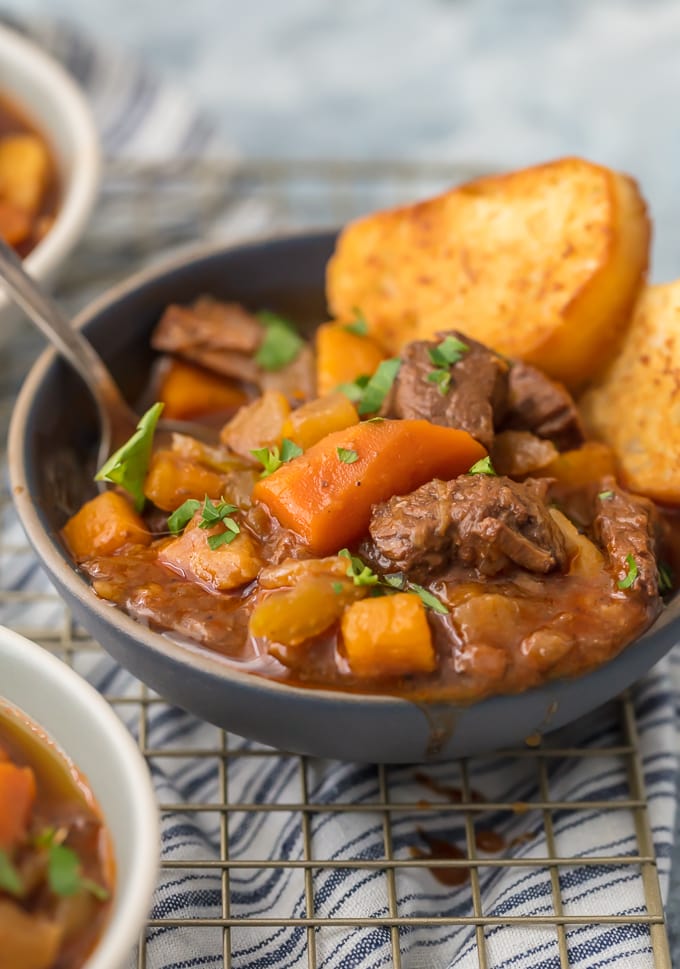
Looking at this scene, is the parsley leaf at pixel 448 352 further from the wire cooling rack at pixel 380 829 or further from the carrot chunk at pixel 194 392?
the wire cooling rack at pixel 380 829

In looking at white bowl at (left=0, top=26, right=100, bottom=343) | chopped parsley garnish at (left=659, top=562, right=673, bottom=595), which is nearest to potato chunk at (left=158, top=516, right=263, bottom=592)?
chopped parsley garnish at (left=659, top=562, right=673, bottom=595)

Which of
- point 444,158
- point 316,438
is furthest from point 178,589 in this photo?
point 444,158

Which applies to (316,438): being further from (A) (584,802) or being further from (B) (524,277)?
(A) (584,802)

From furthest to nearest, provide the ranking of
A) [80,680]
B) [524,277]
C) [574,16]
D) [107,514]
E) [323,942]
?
[574,16], [524,277], [107,514], [323,942], [80,680]

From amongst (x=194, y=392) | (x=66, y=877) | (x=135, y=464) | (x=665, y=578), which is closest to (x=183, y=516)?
(x=135, y=464)

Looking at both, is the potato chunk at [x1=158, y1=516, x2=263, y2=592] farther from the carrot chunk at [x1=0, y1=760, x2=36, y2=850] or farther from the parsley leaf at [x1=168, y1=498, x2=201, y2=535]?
the carrot chunk at [x1=0, y1=760, x2=36, y2=850]

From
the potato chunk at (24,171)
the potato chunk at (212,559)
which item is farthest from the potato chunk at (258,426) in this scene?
the potato chunk at (24,171)

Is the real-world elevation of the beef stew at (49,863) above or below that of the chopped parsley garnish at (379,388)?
below
